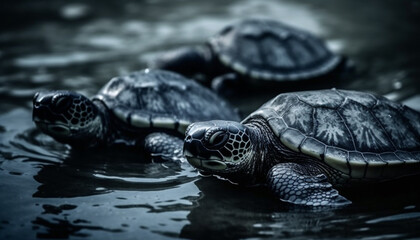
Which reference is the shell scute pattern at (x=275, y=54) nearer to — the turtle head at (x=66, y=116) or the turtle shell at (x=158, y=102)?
the turtle shell at (x=158, y=102)

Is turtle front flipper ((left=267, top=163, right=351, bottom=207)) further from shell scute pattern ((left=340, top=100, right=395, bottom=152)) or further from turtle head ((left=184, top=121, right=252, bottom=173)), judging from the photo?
shell scute pattern ((left=340, top=100, right=395, bottom=152))

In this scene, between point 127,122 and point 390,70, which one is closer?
point 127,122

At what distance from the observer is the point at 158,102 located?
5.27m

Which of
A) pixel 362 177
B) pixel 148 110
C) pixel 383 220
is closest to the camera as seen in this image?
pixel 383 220

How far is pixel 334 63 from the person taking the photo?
7.93 meters

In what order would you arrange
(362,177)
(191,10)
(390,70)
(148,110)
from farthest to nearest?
(191,10) < (390,70) < (148,110) < (362,177)

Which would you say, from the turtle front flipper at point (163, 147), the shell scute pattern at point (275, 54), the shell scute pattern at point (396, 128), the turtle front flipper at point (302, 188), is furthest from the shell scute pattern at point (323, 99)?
the shell scute pattern at point (275, 54)

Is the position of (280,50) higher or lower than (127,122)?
higher

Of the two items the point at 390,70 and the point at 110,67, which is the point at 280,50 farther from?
the point at 110,67

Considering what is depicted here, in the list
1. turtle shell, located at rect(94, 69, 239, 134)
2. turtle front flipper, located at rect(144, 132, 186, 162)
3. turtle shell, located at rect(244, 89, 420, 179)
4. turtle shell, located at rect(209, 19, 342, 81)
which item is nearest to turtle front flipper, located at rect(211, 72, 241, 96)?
turtle shell, located at rect(209, 19, 342, 81)

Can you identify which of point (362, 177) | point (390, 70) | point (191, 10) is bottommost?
point (362, 177)

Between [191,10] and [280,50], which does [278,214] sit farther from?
[191,10]

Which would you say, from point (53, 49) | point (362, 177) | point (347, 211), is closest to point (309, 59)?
point (362, 177)

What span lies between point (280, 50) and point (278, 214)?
4.79 metres
